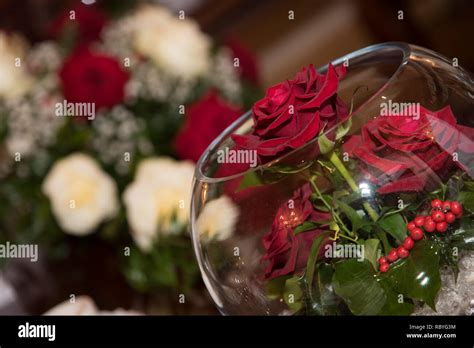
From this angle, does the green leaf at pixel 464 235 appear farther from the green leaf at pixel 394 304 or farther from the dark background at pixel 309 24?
the dark background at pixel 309 24

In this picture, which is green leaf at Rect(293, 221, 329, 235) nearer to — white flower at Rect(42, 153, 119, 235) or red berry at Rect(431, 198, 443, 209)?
red berry at Rect(431, 198, 443, 209)

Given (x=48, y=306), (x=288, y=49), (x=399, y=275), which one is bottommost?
(x=48, y=306)

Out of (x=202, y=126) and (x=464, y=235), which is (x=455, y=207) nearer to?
(x=464, y=235)

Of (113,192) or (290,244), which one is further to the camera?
(113,192)

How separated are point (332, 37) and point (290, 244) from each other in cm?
233

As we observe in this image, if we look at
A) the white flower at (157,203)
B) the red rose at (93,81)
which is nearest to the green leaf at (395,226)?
the white flower at (157,203)

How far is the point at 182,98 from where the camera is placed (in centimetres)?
139

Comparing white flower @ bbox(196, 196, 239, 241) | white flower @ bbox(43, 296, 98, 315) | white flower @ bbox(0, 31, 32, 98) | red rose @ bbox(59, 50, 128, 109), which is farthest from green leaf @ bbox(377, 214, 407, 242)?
white flower @ bbox(0, 31, 32, 98)

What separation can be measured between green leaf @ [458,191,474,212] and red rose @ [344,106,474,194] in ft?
0.05

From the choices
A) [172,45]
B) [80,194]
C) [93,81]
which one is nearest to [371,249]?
[80,194]

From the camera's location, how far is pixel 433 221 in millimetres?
487

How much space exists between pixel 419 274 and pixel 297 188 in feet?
0.33
